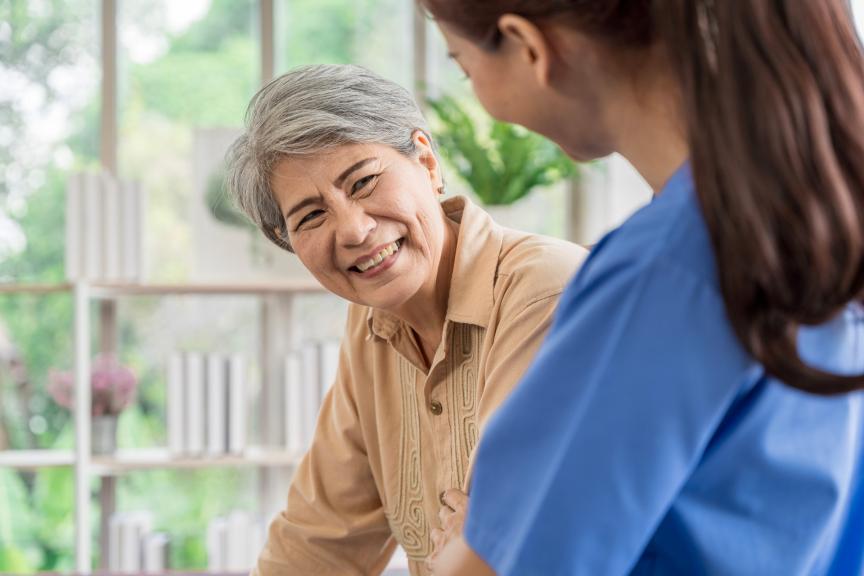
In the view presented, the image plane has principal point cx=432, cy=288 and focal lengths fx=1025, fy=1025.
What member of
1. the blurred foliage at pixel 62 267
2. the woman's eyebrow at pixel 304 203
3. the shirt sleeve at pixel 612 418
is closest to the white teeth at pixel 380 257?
the woman's eyebrow at pixel 304 203

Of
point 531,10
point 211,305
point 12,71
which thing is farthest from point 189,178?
point 531,10

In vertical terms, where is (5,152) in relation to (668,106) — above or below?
below

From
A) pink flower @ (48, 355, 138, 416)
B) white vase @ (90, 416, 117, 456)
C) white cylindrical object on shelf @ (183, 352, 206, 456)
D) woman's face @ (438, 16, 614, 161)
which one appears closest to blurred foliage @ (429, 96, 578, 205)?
white cylindrical object on shelf @ (183, 352, 206, 456)

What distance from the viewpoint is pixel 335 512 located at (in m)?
1.64

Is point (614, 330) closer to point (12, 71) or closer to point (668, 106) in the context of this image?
point (668, 106)

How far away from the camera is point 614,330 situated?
72cm

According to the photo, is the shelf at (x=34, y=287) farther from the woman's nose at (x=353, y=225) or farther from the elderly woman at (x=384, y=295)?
the woman's nose at (x=353, y=225)

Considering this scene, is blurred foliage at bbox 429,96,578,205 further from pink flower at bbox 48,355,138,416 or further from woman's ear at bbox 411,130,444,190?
woman's ear at bbox 411,130,444,190

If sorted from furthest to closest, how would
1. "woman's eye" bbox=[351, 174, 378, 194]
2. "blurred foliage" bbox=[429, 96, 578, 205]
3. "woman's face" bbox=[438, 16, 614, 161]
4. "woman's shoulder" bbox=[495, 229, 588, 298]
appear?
1. "blurred foliage" bbox=[429, 96, 578, 205]
2. "woman's eye" bbox=[351, 174, 378, 194]
3. "woman's shoulder" bbox=[495, 229, 588, 298]
4. "woman's face" bbox=[438, 16, 614, 161]

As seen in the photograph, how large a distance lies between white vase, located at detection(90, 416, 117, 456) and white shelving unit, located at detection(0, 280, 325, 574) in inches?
1.0

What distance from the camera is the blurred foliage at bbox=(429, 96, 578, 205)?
132 inches

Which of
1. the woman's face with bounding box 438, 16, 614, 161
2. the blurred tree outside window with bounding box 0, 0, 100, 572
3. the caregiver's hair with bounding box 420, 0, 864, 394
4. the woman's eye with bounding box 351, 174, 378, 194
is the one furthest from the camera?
the blurred tree outside window with bounding box 0, 0, 100, 572

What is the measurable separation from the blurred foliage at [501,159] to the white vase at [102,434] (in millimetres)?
1475

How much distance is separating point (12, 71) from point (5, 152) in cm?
30
